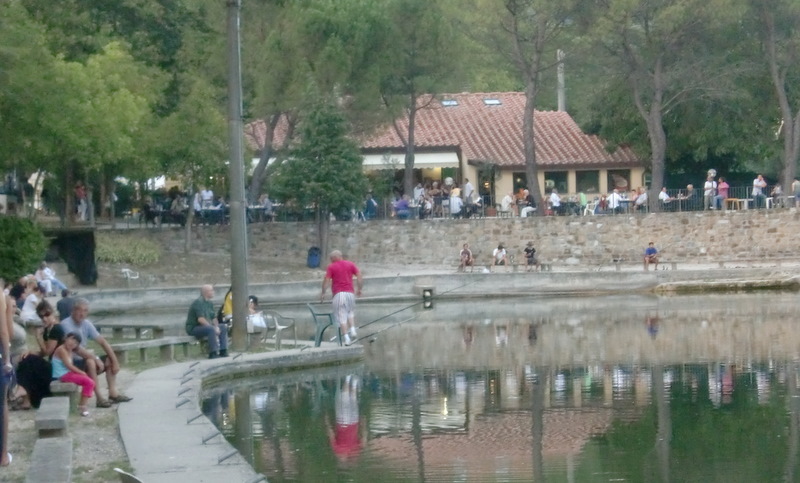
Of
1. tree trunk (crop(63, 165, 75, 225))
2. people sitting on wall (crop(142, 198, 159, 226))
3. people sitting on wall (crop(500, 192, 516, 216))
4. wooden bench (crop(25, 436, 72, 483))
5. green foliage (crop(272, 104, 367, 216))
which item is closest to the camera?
wooden bench (crop(25, 436, 72, 483))

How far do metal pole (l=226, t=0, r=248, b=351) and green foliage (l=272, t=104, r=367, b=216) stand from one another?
22.7 metres

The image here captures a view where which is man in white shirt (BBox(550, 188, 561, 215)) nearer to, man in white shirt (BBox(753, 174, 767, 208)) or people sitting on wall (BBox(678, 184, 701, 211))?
people sitting on wall (BBox(678, 184, 701, 211))

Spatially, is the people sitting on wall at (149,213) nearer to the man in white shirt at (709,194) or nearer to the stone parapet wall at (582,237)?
the stone parapet wall at (582,237)

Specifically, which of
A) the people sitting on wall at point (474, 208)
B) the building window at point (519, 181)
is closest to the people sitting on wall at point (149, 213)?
the people sitting on wall at point (474, 208)

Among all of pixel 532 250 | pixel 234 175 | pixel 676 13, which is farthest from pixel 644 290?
pixel 234 175

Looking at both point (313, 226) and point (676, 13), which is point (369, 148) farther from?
point (676, 13)

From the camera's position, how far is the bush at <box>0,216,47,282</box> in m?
33.2

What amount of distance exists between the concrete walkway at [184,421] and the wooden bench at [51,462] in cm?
68

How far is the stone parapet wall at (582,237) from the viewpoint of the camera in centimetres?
4809

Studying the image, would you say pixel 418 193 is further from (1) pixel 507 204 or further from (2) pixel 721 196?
(2) pixel 721 196

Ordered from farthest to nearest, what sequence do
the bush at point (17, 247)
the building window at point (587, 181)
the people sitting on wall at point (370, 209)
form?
the building window at point (587, 181) < the people sitting on wall at point (370, 209) < the bush at point (17, 247)

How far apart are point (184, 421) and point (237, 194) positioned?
25.4ft

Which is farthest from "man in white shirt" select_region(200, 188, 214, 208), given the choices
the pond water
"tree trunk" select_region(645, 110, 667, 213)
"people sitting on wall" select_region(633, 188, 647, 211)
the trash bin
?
the pond water

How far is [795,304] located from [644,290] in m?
→ 6.77
